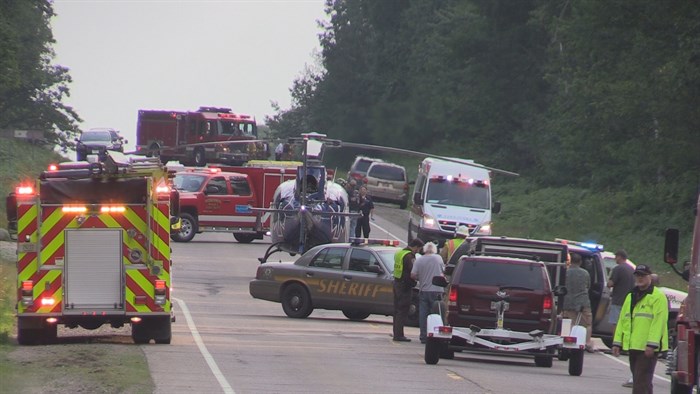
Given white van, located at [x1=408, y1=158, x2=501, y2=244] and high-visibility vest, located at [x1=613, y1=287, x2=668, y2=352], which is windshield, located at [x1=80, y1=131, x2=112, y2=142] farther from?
high-visibility vest, located at [x1=613, y1=287, x2=668, y2=352]

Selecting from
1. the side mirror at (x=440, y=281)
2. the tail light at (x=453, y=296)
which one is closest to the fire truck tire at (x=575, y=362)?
the tail light at (x=453, y=296)

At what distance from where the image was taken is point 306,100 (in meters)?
116

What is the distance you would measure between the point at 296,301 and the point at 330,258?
3.57ft

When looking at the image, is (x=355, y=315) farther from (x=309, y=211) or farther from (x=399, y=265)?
(x=309, y=211)

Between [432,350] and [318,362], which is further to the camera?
[432,350]

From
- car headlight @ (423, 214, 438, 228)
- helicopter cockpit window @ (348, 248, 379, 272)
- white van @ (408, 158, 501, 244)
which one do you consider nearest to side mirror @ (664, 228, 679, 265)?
helicopter cockpit window @ (348, 248, 379, 272)

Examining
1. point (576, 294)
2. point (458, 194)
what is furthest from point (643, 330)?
point (458, 194)

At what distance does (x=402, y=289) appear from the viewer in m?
26.1

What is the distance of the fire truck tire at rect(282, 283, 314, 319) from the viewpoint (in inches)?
1178

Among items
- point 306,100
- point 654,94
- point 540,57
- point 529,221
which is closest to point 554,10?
point 540,57

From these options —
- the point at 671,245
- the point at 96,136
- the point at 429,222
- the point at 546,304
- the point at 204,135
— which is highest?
the point at 671,245

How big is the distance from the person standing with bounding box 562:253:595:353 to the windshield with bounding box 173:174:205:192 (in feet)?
76.5

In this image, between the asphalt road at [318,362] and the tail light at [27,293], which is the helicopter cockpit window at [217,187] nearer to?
the asphalt road at [318,362]

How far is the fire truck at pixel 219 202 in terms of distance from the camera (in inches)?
1844
